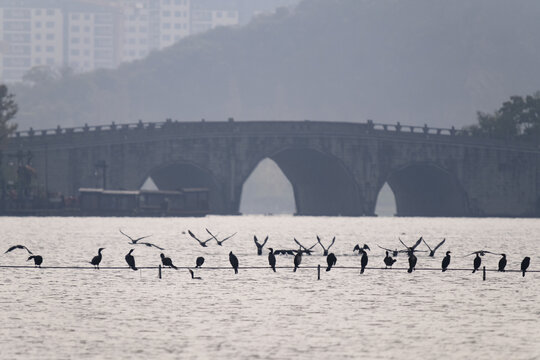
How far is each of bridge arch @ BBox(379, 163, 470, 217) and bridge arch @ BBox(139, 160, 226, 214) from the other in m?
20.5

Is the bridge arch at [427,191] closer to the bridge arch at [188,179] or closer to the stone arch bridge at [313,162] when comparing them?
the stone arch bridge at [313,162]

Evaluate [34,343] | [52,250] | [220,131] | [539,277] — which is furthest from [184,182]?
[34,343]

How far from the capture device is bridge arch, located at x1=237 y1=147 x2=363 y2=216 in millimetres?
150875

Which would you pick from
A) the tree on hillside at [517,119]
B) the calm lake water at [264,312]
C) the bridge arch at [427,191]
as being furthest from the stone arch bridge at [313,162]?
the calm lake water at [264,312]

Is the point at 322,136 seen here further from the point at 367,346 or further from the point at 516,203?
the point at 367,346

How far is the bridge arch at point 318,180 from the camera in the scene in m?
151

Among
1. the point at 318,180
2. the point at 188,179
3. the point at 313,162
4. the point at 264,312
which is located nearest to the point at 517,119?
the point at 318,180

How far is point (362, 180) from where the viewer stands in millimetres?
152000

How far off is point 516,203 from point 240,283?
10443 centimetres

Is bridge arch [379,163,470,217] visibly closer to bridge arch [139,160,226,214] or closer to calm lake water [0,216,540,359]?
bridge arch [139,160,226,214]

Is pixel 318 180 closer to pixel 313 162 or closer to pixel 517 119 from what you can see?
pixel 313 162

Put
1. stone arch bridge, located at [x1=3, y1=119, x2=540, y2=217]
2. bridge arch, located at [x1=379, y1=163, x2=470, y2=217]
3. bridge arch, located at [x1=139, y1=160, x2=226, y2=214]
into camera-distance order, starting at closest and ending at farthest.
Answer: stone arch bridge, located at [x1=3, y1=119, x2=540, y2=217] < bridge arch, located at [x1=139, y1=160, x2=226, y2=214] < bridge arch, located at [x1=379, y1=163, x2=470, y2=217]

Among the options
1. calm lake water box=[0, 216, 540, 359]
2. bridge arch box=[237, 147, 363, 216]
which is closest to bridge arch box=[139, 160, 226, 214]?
bridge arch box=[237, 147, 363, 216]

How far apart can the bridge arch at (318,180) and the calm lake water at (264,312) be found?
71.2 metres
